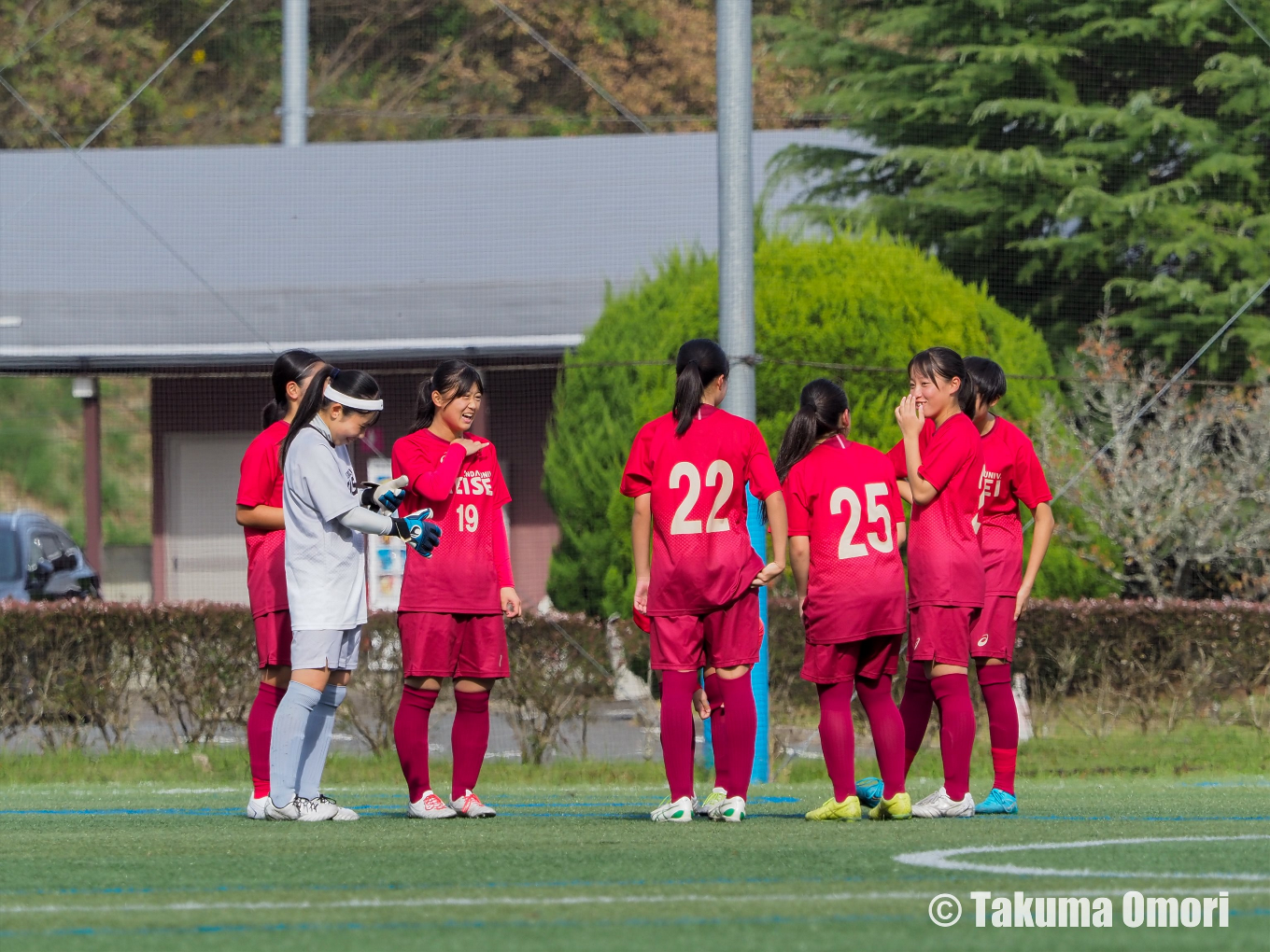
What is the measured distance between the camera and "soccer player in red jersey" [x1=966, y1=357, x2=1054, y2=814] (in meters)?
7.20

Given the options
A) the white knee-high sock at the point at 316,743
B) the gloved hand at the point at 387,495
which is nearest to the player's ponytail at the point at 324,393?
the gloved hand at the point at 387,495

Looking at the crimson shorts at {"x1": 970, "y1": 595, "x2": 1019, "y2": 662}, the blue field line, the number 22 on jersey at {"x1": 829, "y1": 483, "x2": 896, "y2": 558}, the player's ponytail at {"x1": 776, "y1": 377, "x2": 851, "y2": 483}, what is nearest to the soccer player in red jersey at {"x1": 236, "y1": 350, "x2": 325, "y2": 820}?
the player's ponytail at {"x1": 776, "y1": 377, "x2": 851, "y2": 483}

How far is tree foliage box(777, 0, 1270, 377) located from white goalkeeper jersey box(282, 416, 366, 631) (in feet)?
47.2

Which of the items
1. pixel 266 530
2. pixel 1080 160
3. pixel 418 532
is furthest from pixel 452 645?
pixel 1080 160

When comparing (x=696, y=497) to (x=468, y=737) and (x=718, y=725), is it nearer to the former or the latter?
(x=718, y=725)

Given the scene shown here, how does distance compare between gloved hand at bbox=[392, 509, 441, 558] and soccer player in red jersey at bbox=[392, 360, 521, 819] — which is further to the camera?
soccer player in red jersey at bbox=[392, 360, 521, 819]

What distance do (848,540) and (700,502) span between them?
1.82ft

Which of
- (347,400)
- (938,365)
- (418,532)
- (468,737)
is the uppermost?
(938,365)

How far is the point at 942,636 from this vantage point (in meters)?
6.89

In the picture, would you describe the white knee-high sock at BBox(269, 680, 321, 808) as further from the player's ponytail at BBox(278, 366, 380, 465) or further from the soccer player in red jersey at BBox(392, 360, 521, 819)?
the player's ponytail at BBox(278, 366, 380, 465)

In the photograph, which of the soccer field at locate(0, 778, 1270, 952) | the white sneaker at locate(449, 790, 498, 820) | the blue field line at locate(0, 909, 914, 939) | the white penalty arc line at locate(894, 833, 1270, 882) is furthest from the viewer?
the white sneaker at locate(449, 790, 498, 820)

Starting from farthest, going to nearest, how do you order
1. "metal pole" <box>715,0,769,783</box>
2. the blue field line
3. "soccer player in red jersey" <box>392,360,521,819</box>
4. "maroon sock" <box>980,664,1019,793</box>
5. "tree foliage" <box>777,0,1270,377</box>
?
"tree foliage" <box>777,0,1270,377</box>
"metal pole" <box>715,0,769,783</box>
"maroon sock" <box>980,664,1019,793</box>
"soccer player in red jersey" <box>392,360,521,819</box>
the blue field line

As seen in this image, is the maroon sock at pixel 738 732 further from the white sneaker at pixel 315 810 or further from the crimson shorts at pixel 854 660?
the white sneaker at pixel 315 810

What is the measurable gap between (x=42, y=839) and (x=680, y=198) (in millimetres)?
15670
